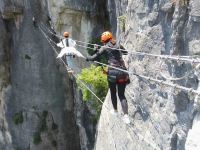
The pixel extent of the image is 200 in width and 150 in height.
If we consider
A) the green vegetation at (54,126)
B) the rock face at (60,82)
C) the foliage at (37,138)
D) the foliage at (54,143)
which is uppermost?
the rock face at (60,82)

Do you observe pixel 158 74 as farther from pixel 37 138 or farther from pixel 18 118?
pixel 18 118

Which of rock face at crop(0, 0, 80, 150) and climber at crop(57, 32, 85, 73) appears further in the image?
rock face at crop(0, 0, 80, 150)

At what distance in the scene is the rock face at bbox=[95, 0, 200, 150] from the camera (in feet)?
25.8

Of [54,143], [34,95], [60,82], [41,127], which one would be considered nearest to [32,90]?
[34,95]

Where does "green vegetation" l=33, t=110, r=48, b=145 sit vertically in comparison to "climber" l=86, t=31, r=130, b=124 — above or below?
below

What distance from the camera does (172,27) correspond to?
820 cm

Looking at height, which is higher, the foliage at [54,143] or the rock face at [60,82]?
the rock face at [60,82]

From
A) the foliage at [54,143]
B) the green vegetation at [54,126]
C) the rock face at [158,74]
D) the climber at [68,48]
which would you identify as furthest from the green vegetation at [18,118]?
the rock face at [158,74]

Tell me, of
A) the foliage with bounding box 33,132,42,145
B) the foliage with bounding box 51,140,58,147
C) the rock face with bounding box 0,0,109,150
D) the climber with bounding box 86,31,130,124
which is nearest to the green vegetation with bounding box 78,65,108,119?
the rock face with bounding box 0,0,109,150

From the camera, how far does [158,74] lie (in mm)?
8734

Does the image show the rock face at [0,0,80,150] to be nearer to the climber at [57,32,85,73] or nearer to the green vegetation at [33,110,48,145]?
the green vegetation at [33,110,48,145]

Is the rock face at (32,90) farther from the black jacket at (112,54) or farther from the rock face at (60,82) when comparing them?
the black jacket at (112,54)

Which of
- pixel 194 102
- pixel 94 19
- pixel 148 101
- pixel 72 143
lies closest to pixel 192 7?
pixel 194 102

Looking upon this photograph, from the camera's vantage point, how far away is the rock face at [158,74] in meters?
7.85
